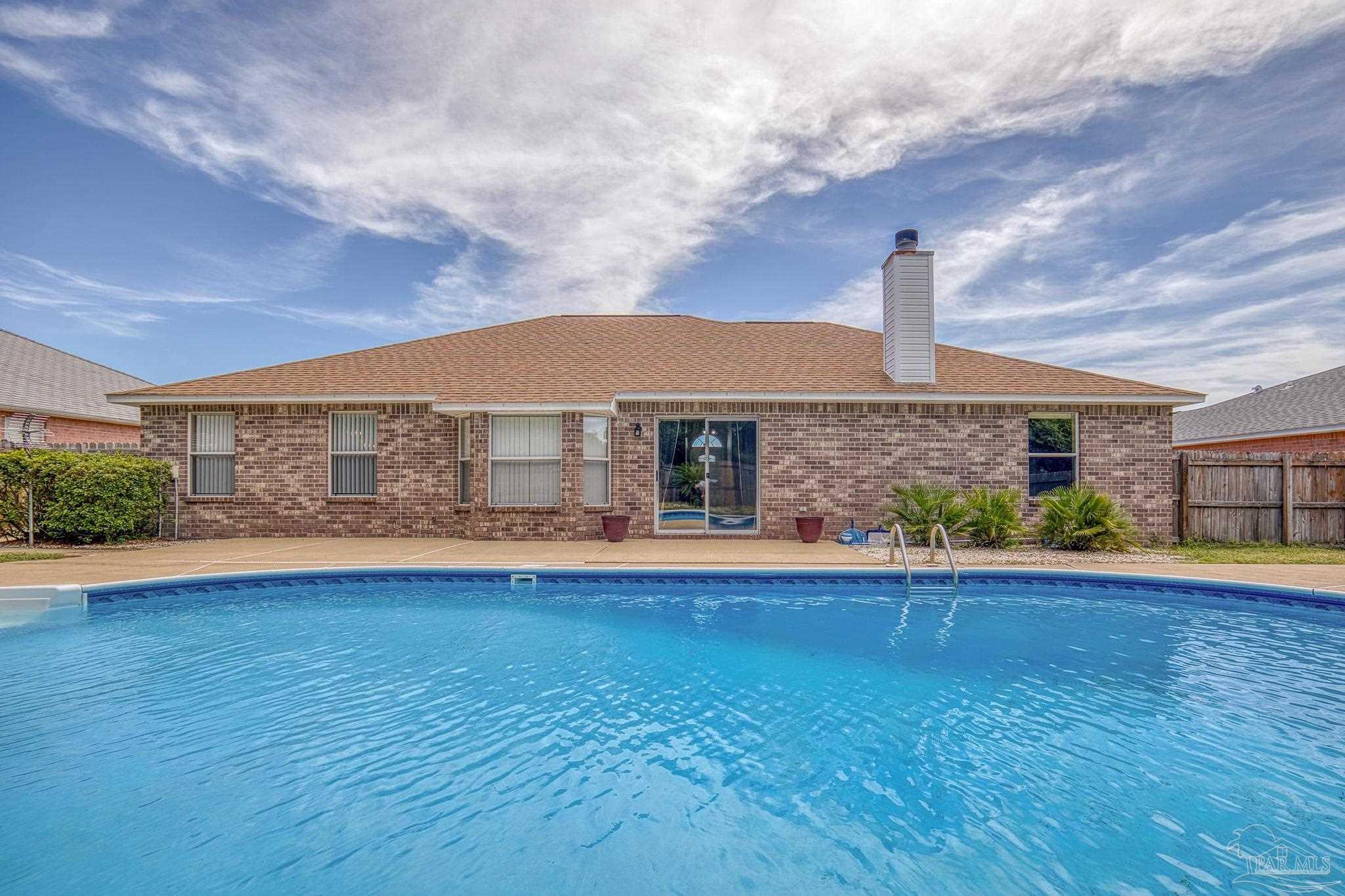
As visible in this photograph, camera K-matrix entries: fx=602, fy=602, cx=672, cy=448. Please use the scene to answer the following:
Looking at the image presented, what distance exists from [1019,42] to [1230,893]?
40.6 feet

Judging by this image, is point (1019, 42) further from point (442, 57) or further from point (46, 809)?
point (46, 809)

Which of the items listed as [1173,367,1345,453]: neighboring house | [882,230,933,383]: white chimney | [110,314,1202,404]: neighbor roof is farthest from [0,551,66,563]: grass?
[1173,367,1345,453]: neighboring house

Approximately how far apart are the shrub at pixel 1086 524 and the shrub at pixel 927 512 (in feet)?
4.91

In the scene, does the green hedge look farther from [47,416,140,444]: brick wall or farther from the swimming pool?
[47,416,140,444]: brick wall

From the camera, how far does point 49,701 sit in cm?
459

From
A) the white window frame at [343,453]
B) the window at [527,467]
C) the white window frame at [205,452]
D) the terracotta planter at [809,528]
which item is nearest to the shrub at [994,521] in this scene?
the terracotta planter at [809,528]

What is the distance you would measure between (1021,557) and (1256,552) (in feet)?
15.0

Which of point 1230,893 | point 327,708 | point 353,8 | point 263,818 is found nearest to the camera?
point 1230,893

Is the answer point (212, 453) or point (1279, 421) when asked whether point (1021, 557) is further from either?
point (212, 453)

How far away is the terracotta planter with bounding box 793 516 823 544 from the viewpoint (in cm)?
1124

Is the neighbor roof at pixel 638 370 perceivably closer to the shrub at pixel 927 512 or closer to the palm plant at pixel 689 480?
the palm plant at pixel 689 480

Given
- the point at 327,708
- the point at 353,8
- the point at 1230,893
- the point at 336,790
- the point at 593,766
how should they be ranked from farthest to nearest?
1. the point at 353,8
2. the point at 327,708
3. the point at 593,766
4. the point at 336,790
5. the point at 1230,893

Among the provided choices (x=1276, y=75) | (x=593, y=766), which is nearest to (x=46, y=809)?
(x=593, y=766)

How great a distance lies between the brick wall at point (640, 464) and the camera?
11680mm
